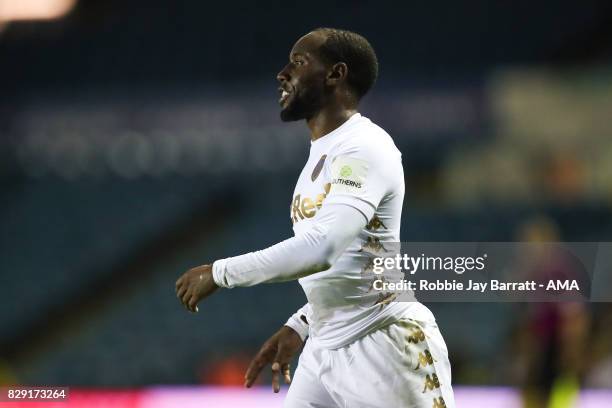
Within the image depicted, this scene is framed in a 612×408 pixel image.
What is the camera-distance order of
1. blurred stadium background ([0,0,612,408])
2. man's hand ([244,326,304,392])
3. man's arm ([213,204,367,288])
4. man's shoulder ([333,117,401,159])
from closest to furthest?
man's arm ([213,204,367,288]) → man's shoulder ([333,117,401,159]) → man's hand ([244,326,304,392]) → blurred stadium background ([0,0,612,408])

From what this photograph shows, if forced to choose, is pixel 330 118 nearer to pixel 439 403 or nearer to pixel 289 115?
pixel 289 115

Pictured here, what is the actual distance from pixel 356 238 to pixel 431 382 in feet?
1.62

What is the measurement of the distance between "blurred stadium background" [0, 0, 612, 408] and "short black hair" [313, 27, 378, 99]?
7.06 m

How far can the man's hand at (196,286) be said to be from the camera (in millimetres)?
2641

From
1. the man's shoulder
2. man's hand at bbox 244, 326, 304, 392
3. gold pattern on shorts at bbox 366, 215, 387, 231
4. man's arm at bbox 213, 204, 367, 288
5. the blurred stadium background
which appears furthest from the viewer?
the blurred stadium background

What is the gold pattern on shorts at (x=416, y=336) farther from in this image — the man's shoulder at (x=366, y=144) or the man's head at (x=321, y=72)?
the man's head at (x=321, y=72)

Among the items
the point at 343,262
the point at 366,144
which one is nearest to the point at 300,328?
the point at 343,262

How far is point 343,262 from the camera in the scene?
2.88m

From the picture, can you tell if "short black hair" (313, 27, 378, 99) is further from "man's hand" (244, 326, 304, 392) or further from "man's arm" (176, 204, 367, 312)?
"man's hand" (244, 326, 304, 392)

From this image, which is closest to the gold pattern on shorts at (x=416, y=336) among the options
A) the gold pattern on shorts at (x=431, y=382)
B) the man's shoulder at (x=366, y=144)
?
the gold pattern on shorts at (x=431, y=382)

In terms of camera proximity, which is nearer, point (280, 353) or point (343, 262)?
point (343, 262)

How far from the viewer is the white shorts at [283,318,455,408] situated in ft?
9.21

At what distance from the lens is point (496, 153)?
10.7 m

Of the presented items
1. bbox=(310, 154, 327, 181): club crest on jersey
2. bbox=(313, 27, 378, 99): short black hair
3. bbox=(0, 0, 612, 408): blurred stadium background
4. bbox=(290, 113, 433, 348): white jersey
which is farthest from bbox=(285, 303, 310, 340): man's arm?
bbox=(0, 0, 612, 408): blurred stadium background
